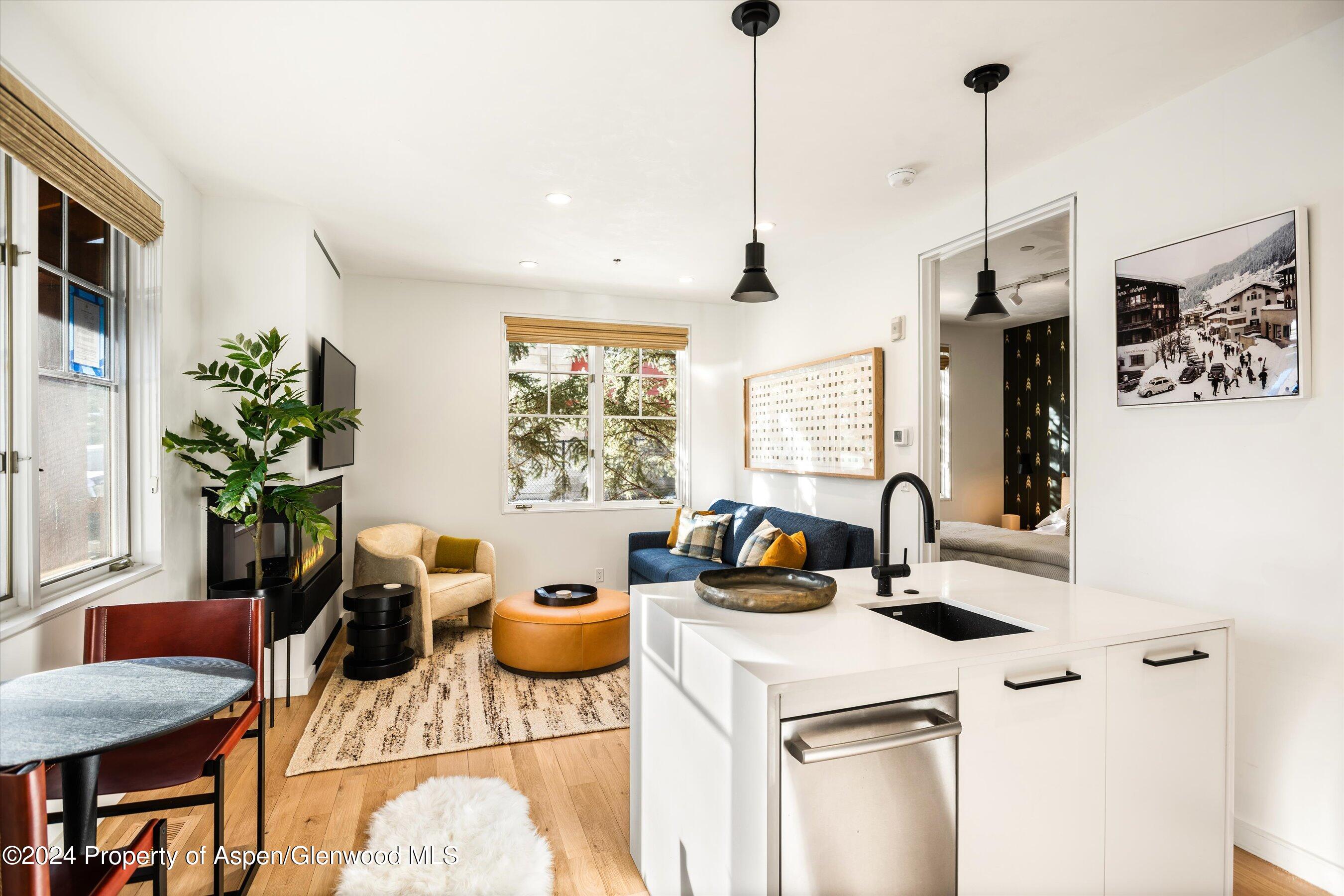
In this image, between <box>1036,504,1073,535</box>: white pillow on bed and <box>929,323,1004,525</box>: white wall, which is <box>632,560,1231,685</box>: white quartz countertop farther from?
<box>929,323,1004,525</box>: white wall

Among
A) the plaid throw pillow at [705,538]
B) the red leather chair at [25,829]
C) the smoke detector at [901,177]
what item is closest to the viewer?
the red leather chair at [25,829]

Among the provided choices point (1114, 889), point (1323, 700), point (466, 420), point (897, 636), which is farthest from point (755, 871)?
point (466, 420)

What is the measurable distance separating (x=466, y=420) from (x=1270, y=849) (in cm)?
472

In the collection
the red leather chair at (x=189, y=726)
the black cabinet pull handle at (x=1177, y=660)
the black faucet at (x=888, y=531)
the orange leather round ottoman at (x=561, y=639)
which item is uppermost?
the black faucet at (x=888, y=531)

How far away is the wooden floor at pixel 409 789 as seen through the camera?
1986mm

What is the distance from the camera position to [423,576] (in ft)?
13.4

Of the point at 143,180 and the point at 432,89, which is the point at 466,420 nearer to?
the point at 143,180

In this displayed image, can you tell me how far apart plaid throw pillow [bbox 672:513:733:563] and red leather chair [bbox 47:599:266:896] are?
9.85 ft

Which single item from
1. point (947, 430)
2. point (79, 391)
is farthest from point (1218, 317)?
point (947, 430)

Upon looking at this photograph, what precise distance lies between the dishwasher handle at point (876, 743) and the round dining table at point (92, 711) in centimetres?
115

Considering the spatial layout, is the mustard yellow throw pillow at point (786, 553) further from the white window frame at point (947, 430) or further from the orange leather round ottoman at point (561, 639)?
the white window frame at point (947, 430)

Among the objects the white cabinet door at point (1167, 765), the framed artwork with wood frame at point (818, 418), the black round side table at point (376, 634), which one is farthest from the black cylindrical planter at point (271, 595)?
the framed artwork with wood frame at point (818, 418)

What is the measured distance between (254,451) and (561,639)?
5.73 feet

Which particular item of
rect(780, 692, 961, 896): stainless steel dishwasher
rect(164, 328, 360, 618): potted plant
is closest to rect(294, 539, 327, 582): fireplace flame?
rect(164, 328, 360, 618): potted plant
